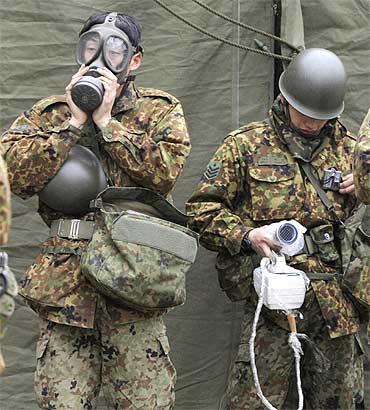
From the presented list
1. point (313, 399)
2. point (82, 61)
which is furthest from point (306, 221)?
point (82, 61)

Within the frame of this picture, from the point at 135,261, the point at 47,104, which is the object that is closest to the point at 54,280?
the point at 135,261

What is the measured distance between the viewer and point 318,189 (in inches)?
176

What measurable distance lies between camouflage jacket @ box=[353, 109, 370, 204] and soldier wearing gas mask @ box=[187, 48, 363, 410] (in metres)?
0.69

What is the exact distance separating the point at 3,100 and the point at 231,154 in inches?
44.5

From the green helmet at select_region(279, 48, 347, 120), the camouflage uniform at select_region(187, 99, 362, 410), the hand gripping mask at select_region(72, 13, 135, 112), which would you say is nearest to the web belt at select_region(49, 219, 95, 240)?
the hand gripping mask at select_region(72, 13, 135, 112)

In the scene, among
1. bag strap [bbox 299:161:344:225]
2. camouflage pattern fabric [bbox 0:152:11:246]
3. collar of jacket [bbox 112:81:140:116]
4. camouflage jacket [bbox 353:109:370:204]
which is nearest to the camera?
camouflage pattern fabric [bbox 0:152:11:246]

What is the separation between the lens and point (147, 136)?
155 inches

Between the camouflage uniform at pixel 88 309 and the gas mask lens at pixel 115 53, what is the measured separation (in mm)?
228

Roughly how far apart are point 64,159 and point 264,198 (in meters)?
0.99

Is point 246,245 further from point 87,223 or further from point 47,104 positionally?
point 47,104

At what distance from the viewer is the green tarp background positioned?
192 inches

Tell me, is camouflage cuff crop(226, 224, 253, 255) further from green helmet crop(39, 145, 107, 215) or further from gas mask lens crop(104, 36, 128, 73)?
gas mask lens crop(104, 36, 128, 73)

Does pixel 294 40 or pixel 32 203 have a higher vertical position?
pixel 294 40

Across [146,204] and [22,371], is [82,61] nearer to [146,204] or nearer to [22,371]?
[146,204]
